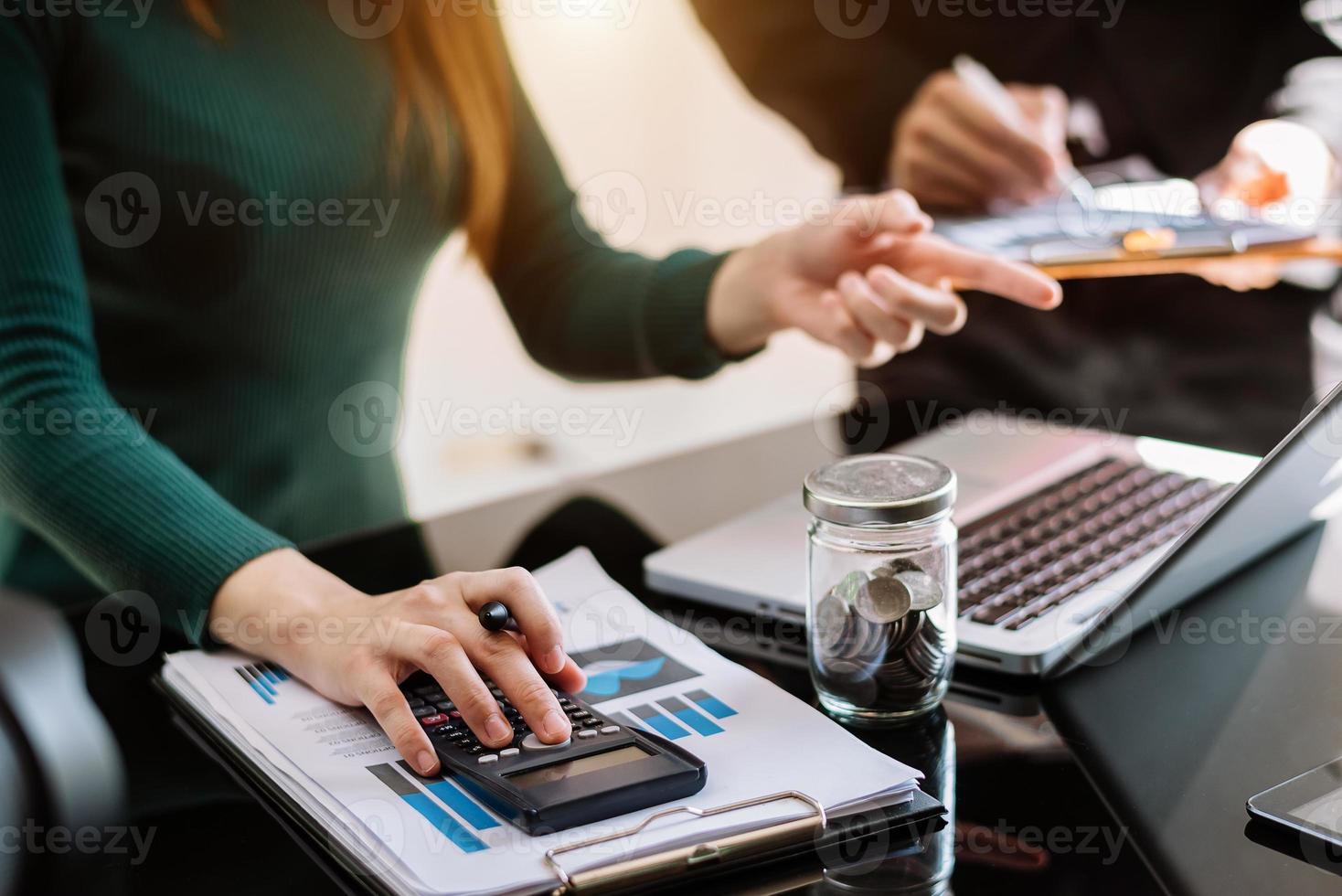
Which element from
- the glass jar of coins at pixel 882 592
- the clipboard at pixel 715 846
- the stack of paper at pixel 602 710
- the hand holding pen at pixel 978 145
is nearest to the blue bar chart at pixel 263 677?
the stack of paper at pixel 602 710

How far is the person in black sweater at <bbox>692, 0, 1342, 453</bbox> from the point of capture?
6.08 feet

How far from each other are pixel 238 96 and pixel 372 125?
166mm

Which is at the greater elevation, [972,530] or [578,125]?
[578,125]

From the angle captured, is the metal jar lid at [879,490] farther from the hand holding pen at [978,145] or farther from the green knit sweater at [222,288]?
the hand holding pen at [978,145]

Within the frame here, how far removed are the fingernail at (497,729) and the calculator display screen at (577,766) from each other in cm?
4

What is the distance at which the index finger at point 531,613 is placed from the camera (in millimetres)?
724

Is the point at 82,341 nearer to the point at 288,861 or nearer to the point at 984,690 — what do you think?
the point at 288,861

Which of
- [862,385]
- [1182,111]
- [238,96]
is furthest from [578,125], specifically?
[238,96]

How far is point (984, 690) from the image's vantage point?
783 millimetres

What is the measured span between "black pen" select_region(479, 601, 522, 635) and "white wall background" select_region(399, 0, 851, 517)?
176cm

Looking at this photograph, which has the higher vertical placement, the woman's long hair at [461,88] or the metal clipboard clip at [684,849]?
the woman's long hair at [461,88]

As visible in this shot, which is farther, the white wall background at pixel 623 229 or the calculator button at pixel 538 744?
the white wall background at pixel 623 229

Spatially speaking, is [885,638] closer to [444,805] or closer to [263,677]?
[444,805]

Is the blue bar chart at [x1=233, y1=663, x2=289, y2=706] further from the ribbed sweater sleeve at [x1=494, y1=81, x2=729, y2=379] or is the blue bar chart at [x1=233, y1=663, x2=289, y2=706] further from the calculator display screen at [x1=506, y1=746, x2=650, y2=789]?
the ribbed sweater sleeve at [x1=494, y1=81, x2=729, y2=379]
